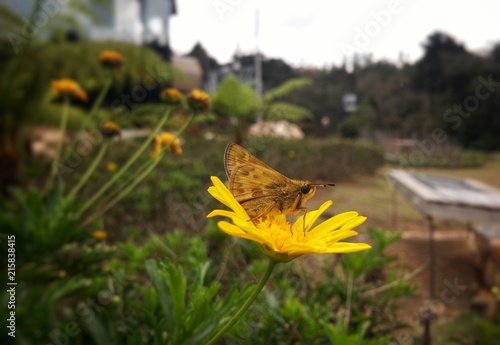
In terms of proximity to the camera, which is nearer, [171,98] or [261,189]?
[261,189]

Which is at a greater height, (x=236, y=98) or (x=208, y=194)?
(x=236, y=98)

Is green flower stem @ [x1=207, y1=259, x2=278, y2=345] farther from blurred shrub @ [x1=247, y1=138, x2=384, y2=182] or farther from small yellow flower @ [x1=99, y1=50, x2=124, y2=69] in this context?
small yellow flower @ [x1=99, y1=50, x2=124, y2=69]

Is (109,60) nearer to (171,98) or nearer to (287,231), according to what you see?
(171,98)

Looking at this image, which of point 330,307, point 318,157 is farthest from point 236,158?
point 318,157

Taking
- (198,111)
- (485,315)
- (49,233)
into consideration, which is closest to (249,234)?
(198,111)

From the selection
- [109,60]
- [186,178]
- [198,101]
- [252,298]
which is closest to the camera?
[252,298]

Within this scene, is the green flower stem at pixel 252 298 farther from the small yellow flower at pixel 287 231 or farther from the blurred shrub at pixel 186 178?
the blurred shrub at pixel 186 178

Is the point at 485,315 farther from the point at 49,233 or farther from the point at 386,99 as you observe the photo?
the point at 49,233

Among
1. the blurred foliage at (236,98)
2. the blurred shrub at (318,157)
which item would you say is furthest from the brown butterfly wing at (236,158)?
the blurred foliage at (236,98)
